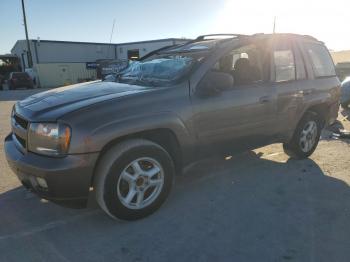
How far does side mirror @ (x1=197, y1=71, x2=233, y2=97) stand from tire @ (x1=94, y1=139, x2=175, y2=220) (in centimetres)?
78

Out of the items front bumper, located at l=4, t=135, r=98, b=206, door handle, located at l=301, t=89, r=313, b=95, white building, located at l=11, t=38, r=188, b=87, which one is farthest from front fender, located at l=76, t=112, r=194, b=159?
white building, located at l=11, t=38, r=188, b=87

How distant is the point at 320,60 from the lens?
18.1 feet

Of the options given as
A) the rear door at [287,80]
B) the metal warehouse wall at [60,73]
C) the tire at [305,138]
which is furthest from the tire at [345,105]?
the metal warehouse wall at [60,73]

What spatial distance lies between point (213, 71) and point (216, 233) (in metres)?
1.76

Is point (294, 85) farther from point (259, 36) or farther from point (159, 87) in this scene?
point (159, 87)

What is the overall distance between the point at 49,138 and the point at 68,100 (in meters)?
0.53

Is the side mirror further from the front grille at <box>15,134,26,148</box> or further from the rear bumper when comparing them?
the rear bumper

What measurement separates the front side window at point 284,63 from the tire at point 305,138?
0.79 m

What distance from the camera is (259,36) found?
15.2ft

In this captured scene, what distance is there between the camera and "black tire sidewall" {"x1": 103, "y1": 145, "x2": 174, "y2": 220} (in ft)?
10.7

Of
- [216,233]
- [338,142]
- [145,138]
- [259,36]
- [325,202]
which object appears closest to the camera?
[216,233]

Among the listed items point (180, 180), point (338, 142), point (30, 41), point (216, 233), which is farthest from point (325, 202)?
point (30, 41)

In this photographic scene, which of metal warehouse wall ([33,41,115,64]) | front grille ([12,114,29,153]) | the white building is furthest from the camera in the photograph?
metal warehouse wall ([33,41,115,64])

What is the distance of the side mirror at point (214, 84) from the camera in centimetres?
375
